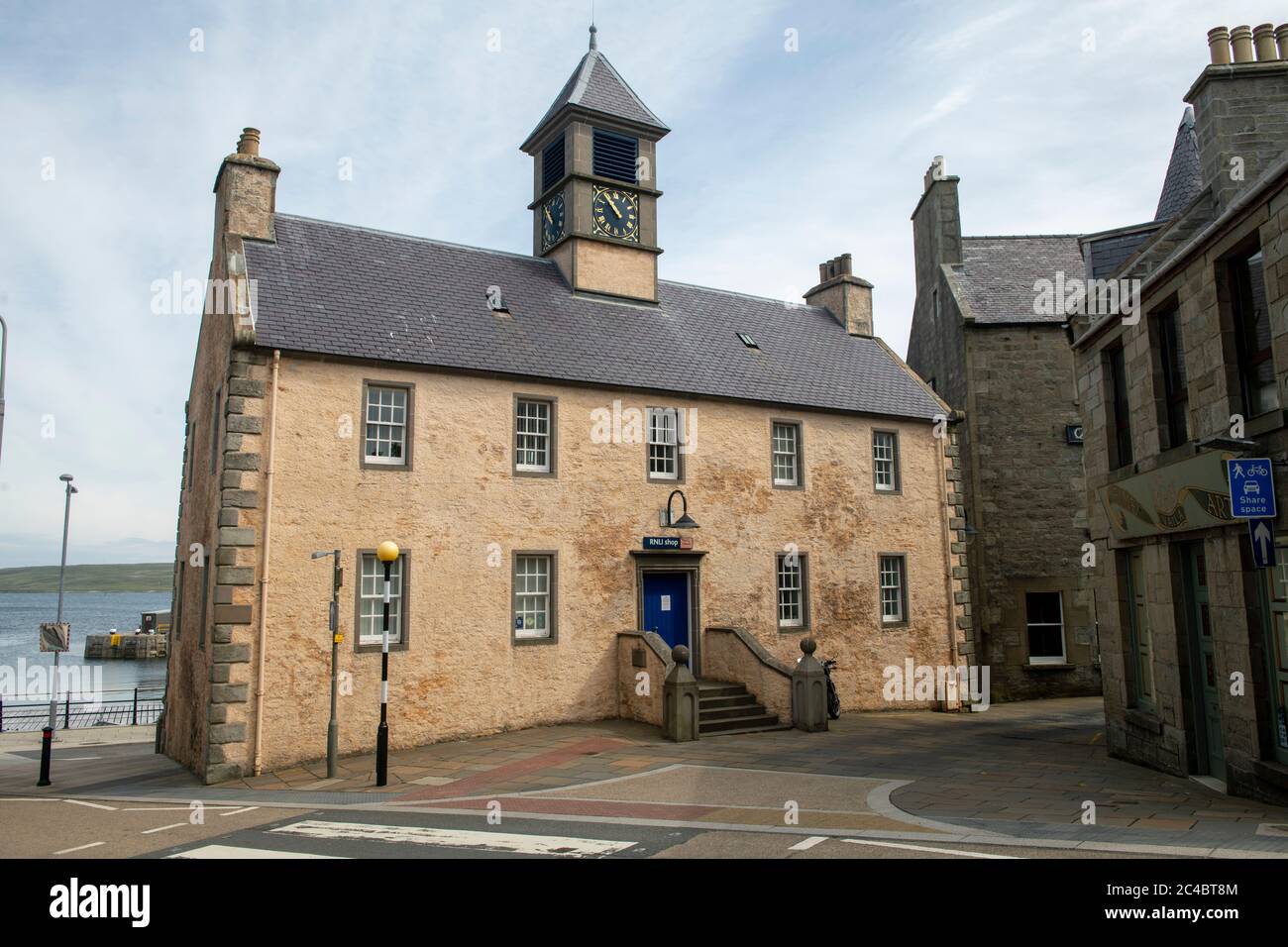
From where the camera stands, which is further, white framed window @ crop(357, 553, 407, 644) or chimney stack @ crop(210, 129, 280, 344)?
chimney stack @ crop(210, 129, 280, 344)

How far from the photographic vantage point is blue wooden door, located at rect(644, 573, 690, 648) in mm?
18094

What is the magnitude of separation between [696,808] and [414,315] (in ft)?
36.6

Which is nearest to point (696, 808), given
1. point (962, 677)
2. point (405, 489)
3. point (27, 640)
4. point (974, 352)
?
point (405, 489)

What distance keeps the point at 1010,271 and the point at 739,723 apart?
55.9 feet

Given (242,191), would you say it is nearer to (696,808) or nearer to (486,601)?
(486,601)

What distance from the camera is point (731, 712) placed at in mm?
16766

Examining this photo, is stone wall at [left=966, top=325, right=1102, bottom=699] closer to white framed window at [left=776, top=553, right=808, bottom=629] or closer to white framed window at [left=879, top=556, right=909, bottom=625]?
white framed window at [left=879, top=556, right=909, bottom=625]

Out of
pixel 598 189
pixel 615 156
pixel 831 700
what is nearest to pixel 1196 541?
pixel 831 700

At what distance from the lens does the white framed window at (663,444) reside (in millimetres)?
18531

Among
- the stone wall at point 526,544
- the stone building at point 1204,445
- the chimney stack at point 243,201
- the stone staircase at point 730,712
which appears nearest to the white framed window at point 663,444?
the stone wall at point 526,544

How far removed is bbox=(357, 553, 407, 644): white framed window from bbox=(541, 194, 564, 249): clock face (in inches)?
378

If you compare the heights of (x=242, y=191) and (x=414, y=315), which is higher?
(x=242, y=191)

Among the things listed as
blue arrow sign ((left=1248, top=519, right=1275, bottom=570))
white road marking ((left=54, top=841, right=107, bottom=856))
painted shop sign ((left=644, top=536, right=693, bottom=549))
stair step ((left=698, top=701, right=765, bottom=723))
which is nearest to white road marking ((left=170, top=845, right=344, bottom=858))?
white road marking ((left=54, top=841, right=107, bottom=856))
